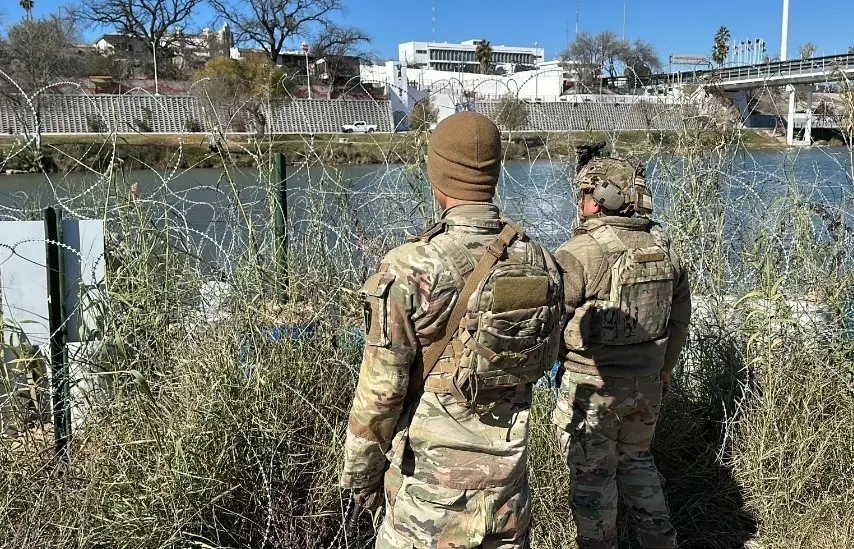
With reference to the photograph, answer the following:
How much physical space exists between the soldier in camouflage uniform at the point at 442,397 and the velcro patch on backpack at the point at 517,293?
47 millimetres

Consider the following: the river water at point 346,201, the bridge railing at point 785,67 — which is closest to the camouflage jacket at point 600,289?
the river water at point 346,201

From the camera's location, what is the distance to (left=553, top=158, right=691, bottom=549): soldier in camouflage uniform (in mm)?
2314

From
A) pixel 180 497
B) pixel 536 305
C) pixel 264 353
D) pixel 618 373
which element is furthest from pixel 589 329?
pixel 180 497

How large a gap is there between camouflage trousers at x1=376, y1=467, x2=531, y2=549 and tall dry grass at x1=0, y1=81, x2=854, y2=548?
23.3 inches

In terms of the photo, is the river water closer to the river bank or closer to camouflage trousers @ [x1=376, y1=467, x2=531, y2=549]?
the river bank

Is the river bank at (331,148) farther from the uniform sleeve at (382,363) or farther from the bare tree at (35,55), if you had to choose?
the bare tree at (35,55)

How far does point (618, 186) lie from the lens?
236 cm

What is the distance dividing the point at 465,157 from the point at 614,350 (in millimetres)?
1031

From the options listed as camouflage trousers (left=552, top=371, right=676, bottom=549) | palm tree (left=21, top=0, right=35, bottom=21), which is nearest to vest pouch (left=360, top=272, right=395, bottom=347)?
camouflage trousers (left=552, top=371, right=676, bottom=549)

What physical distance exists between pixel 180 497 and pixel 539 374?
126 cm

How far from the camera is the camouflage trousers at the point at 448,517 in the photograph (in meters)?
1.73

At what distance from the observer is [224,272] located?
302 centimetres

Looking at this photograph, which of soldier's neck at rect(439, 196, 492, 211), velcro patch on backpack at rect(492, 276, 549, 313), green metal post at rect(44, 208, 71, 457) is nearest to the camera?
velcro patch on backpack at rect(492, 276, 549, 313)

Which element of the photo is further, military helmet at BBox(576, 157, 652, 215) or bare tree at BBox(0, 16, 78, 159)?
bare tree at BBox(0, 16, 78, 159)
